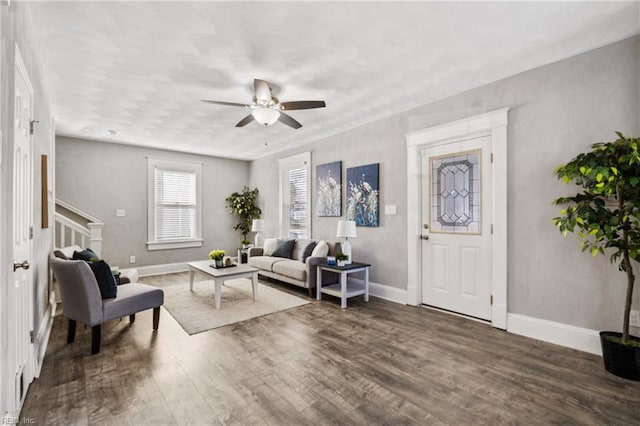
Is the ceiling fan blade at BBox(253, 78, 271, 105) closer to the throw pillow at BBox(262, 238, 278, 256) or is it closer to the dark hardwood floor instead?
the dark hardwood floor

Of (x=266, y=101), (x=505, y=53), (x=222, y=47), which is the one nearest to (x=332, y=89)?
(x=266, y=101)

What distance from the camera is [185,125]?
485 cm

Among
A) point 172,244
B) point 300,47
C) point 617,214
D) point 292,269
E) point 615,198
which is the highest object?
point 300,47

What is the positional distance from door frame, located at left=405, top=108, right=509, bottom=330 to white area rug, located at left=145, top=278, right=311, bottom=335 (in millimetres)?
1615

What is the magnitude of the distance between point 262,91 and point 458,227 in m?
2.76

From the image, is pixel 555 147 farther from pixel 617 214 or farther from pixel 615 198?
pixel 617 214

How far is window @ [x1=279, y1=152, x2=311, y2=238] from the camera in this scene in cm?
595

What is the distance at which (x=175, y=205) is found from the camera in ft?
21.9

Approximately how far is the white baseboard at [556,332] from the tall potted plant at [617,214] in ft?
0.82

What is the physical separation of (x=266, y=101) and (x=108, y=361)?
9.27 ft

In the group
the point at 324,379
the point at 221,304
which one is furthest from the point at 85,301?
the point at 324,379

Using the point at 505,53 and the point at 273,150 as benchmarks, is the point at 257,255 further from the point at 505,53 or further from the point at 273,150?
the point at 505,53

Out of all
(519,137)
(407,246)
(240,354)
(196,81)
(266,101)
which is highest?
(196,81)

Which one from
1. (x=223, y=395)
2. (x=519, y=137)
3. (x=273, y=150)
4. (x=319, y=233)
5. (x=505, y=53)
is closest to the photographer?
(x=223, y=395)
